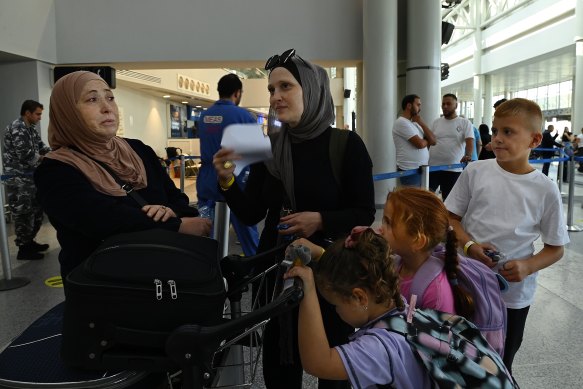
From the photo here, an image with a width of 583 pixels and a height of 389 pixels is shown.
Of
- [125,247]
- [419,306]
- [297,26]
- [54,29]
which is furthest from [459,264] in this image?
[54,29]

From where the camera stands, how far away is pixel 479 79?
21.4 m

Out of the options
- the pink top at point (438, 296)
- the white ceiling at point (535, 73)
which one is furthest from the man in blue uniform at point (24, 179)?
the white ceiling at point (535, 73)

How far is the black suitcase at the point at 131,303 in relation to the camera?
3.12 ft

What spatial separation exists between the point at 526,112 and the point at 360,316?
0.96 metres

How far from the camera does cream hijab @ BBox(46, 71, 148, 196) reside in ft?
4.53

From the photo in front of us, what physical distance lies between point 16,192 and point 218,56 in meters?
3.77

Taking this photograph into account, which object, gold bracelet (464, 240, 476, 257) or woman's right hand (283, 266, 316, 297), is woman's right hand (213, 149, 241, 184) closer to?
woman's right hand (283, 266, 316, 297)

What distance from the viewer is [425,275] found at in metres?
1.27

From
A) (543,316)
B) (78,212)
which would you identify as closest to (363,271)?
(78,212)

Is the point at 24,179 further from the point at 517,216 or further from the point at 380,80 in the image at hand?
the point at 380,80

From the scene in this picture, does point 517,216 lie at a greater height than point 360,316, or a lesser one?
greater

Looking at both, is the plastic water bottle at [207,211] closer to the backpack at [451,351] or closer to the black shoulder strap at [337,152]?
the black shoulder strap at [337,152]

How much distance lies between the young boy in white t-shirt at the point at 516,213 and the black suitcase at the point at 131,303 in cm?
96

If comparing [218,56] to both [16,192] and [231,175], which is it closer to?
[16,192]
